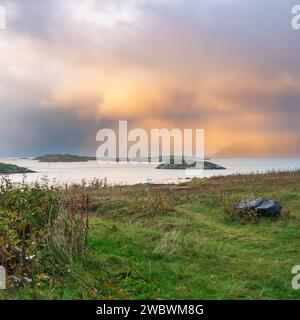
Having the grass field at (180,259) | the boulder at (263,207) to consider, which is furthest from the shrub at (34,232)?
the boulder at (263,207)

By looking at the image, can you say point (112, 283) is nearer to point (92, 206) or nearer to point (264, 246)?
point (264, 246)

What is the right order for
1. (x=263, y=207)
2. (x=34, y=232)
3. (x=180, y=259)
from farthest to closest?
(x=263, y=207) < (x=180, y=259) < (x=34, y=232)

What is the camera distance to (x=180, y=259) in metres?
10.1

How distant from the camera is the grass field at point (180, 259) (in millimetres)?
8078

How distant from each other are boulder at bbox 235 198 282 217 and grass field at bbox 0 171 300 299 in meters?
0.38

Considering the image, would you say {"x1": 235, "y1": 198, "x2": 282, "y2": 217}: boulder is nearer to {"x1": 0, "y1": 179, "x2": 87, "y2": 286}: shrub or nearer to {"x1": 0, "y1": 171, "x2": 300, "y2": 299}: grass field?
{"x1": 0, "y1": 171, "x2": 300, "y2": 299}: grass field

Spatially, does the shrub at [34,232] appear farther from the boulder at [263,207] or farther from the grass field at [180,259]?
the boulder at [263,207]

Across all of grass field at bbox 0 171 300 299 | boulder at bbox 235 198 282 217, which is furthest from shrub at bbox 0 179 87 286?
boulder at bbox 235 198 282 217

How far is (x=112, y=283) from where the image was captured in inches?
332

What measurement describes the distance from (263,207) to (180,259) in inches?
232

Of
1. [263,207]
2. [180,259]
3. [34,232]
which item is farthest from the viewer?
[263,207]

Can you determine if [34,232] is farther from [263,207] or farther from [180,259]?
[263,207]

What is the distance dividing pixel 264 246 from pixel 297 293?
3235mm

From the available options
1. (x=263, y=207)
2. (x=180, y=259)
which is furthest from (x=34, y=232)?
(x=263, y=207)
